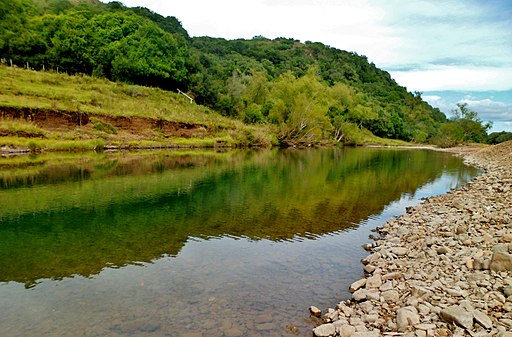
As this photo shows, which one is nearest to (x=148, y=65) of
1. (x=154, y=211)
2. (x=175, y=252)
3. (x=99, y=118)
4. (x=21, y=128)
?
(x=99, y=118)

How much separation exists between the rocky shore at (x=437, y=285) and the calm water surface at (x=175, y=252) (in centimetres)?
90

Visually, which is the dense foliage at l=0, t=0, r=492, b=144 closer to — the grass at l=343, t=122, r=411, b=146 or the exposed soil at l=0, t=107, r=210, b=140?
the grass at l=343, t=122, r=411, b=146

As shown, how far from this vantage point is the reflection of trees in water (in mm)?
11938

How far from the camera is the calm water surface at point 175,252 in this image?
8.14 m

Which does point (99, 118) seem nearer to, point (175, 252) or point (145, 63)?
point (145, 63)

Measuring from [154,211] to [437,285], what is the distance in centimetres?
1347

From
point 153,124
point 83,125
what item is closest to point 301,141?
point 153,124

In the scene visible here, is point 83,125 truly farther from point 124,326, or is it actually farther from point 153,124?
point 124,326

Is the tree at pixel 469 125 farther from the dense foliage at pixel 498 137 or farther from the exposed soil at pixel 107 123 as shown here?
the exposed soil at pixel 107 123

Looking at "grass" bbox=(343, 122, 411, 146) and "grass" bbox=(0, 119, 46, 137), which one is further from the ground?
"grass" bbox=(343, 122, 411, 146)

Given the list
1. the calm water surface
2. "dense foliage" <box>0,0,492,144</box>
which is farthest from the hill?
the calm water surface

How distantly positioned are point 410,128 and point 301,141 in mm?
80805

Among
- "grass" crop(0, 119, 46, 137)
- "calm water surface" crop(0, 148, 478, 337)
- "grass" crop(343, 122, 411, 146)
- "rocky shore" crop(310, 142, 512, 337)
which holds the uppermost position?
"grass" crop(343, 122, 411, 146)

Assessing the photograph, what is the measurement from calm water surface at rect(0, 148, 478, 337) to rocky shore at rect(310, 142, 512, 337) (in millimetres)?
901
